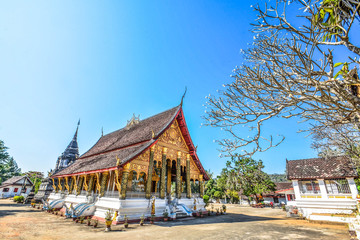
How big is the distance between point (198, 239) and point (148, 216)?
446 cm

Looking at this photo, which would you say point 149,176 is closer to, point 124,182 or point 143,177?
point 124,182

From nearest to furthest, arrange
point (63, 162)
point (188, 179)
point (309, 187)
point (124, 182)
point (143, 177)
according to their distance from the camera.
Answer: point (124, 182) < point (188, 179) < point (143, 177) < point (309, 187) < point (63, 162)

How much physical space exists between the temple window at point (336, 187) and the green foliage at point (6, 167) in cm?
4997

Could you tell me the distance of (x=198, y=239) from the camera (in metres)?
6.34

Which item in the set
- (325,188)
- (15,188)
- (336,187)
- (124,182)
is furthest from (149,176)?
(15,188)

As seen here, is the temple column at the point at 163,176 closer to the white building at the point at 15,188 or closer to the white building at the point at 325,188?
the white building at the point at 325,188

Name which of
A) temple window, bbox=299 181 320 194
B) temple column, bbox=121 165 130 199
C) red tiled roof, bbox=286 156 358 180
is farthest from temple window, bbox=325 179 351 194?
temple column, bbox=121 165 130 199

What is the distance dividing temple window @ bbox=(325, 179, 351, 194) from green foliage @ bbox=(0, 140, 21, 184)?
49973 millimetres

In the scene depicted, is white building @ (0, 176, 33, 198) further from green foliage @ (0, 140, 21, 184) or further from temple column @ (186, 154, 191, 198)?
temple column @ (186, 154, 191, 198)

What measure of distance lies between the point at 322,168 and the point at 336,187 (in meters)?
1.64

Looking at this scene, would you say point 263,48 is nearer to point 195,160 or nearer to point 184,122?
point 184,122

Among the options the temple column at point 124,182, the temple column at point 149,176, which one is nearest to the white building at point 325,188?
the temple column at point 149,176

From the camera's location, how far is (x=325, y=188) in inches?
550

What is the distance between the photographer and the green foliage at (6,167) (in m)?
35.2
